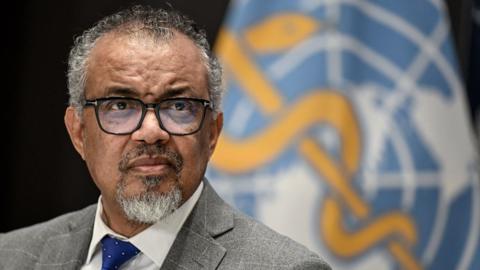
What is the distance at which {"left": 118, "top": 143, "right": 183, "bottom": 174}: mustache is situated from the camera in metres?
1.93

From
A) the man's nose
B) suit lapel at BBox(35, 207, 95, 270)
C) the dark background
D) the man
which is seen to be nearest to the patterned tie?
the man

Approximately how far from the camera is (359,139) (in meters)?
3.45

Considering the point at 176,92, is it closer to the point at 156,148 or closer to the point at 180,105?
the point at 180,105

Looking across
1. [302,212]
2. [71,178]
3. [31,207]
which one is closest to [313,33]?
[302,212]

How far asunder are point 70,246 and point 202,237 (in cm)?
38

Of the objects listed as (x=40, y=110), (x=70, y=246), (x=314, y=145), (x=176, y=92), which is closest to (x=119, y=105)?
(x=176, y=92)

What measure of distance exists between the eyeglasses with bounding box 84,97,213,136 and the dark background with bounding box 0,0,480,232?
2157 millimetres

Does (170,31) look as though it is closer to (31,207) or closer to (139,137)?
(139,137)

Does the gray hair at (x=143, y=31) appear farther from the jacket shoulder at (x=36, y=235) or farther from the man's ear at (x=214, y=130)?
the jacket shoulder at (x=36, y=235)

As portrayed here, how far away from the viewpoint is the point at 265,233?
2.04 m

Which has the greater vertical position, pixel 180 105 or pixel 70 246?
pixel 180 105

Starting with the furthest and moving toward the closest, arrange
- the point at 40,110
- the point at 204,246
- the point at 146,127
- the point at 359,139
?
the point at 40,110
the point at 359,139
the point at 204,246
the point at 146,127

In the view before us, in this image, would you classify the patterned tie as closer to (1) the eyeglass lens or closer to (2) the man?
(2) the man

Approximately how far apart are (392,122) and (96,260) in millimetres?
1644
